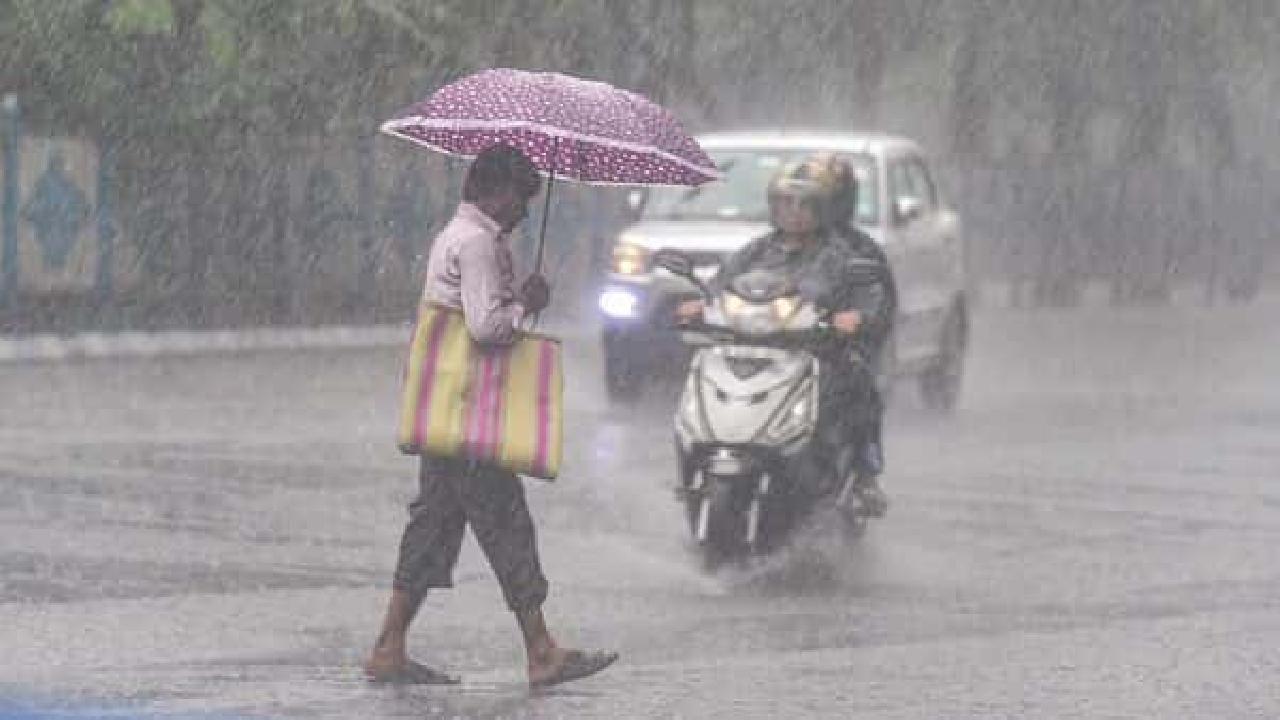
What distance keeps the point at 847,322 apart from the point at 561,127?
3715mm

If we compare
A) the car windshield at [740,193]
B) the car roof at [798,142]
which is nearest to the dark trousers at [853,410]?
the car windshield at [740,193]

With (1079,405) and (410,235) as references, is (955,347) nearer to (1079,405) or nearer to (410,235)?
(1079,405)

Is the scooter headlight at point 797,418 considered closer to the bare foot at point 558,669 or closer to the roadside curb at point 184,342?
the bare foot at point 558,669

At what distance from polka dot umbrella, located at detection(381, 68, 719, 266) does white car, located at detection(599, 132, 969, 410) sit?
416 inches

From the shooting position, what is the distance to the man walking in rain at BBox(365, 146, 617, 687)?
952 cm

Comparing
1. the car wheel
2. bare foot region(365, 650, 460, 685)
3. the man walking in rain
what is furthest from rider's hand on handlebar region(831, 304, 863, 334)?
the car wheel

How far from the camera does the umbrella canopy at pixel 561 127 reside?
31.2ft

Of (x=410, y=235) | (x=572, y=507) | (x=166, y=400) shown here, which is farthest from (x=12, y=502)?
(x=410, y=235)

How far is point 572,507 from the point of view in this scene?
49.1 feet

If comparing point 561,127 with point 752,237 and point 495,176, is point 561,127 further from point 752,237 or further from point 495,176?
point 752,237

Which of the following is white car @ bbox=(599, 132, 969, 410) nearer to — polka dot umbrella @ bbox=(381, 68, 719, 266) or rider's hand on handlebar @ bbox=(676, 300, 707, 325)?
rider's hand on handlebar @ bbox=(676, 300, 707, 325)

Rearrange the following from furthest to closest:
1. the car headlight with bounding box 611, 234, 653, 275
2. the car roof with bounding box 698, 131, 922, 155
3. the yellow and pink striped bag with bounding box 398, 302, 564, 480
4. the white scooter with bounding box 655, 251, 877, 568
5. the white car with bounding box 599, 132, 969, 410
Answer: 1. the car roof with bounding box 698, 131, 922, 155
2. the car headlight with bounding box 611, 234, 653, 275
3. the white car with bounding box 599, 132, 969, 410
4. the white scooter with bounding box 655, 251, 877, 568
5. the yellow and pink striped bag with bounding box 398, 302, 564, 480

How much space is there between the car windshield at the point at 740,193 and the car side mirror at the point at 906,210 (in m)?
0.33

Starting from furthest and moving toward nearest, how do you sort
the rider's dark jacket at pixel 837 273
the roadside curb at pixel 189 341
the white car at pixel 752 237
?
the roadside curb at pixel 189 341
the white car at pixel 752 237
the rider's dark jacket at pixel 837 273
